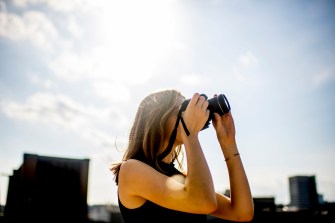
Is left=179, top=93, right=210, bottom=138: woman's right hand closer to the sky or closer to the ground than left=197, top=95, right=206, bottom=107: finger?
closer to the ground

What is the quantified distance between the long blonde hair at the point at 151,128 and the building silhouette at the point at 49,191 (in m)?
11.4

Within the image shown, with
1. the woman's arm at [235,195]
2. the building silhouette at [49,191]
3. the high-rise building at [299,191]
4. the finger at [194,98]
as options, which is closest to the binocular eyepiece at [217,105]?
A: the woman's arm at [235,195]

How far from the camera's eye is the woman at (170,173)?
1.37 m

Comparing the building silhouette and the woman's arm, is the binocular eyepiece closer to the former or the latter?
the woman's arm

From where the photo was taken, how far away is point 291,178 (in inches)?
6585

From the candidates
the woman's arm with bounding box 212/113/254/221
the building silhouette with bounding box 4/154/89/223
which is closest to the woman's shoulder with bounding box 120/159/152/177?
the woman's arm with bounding box 212/113/254/221

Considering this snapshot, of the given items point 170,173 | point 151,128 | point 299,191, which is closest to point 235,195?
point 170,173

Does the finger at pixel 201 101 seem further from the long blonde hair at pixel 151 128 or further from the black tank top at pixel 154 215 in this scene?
the black tank top at pixel 154 215

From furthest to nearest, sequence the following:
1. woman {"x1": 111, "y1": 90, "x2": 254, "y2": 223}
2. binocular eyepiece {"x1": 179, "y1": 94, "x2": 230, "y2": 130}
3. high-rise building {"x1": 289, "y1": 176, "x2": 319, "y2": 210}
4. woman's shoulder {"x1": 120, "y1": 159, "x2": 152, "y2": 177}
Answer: high-rise building {"x1": 289, "y1": 176, "x2": 319, "y2": 210}
binocular eyepiece {"x1": 179, "y1": 94, "x2": 230, "y2": 130}
woman's shoulder {"x1": 120, "y1": 159, "x2": 152, "y2": 177}
woman {"x1": 111, "y1": 90, "x2": 254, "y2": 223}

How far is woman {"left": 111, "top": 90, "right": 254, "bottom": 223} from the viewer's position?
1.37 meters

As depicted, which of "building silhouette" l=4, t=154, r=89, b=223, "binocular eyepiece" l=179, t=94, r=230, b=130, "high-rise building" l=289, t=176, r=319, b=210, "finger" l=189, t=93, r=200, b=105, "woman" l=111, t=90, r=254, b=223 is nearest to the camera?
"woman" l=111, t=90, r=254, b=223

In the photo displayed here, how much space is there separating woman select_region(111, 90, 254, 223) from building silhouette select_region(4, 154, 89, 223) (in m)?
11.4

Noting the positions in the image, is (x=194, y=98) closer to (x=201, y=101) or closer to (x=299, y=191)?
(x=201, y=101)

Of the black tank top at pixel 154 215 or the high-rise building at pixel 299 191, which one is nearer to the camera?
the black tank top at pixel 154 215
